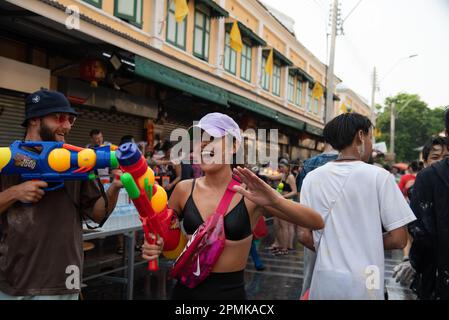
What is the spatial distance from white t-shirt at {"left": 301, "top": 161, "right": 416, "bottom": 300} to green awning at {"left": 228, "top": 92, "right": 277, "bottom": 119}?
9709 mm

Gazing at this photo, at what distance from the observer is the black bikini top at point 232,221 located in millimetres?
2221

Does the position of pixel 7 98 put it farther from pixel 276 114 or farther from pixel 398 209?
pixel 276 114

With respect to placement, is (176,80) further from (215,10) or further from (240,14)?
(240,14)

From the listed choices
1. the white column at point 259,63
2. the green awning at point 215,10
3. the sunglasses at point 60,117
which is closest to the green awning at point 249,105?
the green awning at point 215,10

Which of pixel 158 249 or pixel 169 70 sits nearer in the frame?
pixel 158 249

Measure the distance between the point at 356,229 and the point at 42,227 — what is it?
1.69 metres

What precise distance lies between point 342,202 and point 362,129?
495 mm

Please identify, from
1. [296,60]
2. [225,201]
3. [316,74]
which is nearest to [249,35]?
[296,60]

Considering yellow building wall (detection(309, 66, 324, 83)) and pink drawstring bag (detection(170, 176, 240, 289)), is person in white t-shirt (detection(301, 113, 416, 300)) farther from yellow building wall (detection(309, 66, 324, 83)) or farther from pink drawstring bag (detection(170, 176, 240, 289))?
yellow building wall (detection(309, 66, 324, 83))

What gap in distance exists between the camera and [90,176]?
2.20 metres

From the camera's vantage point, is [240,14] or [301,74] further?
[301,74]

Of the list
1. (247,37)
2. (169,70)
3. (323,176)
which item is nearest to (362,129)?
(323,176)

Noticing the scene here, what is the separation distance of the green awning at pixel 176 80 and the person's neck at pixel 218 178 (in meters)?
5.59

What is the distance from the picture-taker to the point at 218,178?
7.95 feet
